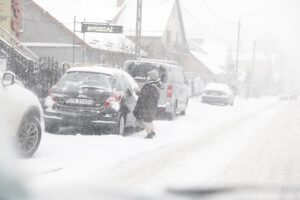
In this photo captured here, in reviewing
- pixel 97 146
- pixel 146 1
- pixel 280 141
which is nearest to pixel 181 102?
pixel 280 141

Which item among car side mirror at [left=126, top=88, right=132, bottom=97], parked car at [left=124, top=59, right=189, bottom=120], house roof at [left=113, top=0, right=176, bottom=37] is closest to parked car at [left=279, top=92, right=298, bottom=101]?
house roof at [left=113, top=0, right=176, bottom=37]

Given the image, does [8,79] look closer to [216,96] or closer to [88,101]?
[88,101]

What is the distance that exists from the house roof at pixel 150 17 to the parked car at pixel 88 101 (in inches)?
1174

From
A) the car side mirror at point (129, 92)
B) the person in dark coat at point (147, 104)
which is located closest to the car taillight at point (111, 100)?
the person in dark coat at point (147, 104)

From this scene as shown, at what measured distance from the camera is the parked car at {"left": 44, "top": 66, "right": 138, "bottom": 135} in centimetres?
1029

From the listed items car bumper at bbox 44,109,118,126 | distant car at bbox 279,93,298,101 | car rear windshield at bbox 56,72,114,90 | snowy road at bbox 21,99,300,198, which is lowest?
distant car at bbox 279,93,298,101

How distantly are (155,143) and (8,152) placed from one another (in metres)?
9.35

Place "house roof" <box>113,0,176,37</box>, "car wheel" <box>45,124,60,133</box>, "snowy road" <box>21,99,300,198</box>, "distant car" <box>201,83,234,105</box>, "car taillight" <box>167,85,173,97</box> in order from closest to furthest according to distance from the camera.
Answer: "snowy road" <box>21,99,300,198</box>
"car wheel" <box>45,124,60,133</box>
"car taillight" <box>167,85,173,97</box>
"distant car" <box>201,83,234,105</box>
"house roof" <box>113,0,176,37</box>

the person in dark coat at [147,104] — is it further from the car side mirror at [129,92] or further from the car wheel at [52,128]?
the car wheel at [52,128]

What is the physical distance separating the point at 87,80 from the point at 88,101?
0.54 metres

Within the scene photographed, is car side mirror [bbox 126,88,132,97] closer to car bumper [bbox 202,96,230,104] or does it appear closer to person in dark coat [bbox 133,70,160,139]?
person in dark coat [bbox 133,70,160,139]

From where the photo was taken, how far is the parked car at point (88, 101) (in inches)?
405

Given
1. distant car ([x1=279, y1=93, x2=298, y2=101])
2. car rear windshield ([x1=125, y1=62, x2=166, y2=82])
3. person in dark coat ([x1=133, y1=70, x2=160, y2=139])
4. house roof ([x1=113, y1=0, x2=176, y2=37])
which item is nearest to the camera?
person in dark coat ([x1=133, y1=70, x2=160, y2=139])

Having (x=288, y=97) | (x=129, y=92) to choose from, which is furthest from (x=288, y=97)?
(x=129, y=92)
